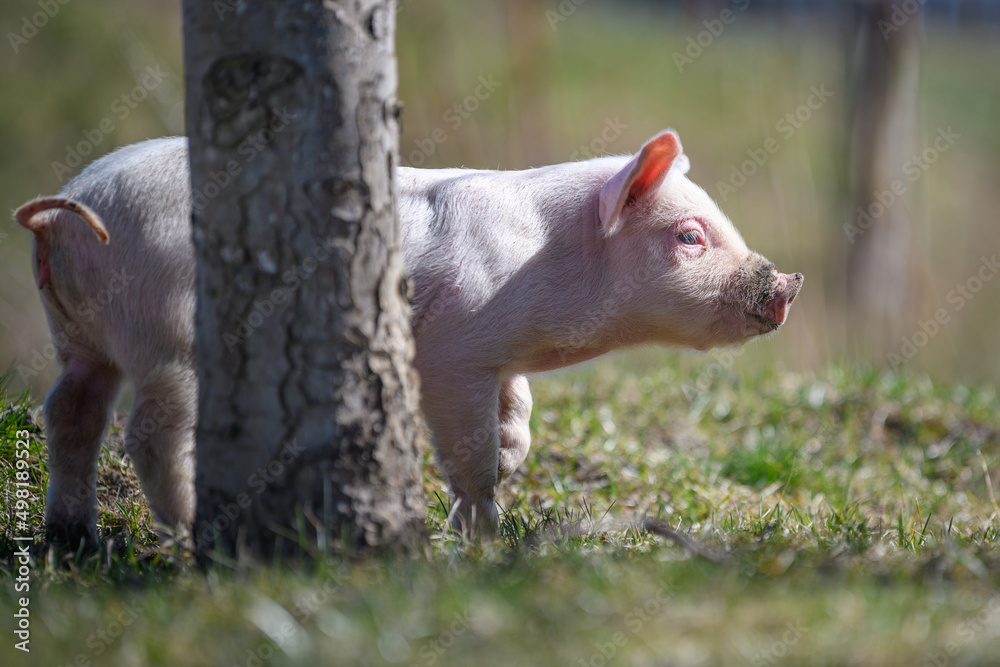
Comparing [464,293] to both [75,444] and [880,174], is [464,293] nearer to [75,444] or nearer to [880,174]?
[75,444]

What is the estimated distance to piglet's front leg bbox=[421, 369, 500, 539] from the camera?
3.62 meters

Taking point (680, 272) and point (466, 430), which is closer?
point (466, 430)

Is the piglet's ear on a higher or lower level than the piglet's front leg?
higher

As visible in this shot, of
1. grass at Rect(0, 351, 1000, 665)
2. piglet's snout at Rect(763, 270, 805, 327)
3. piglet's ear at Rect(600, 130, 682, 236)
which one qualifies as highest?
piglet's ear at Rect(600, 130, 682, 236)

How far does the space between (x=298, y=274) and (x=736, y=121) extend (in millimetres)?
18662

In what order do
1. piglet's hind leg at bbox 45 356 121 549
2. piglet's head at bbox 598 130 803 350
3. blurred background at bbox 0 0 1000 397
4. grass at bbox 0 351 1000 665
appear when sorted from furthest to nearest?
blurred background at bbox 0 0 1000 397 < piglet's head at bbox 598 130 803 350 < piglet's hind leg at bbox 45 356 121 549 < grass at bbox 0 351 1000 665

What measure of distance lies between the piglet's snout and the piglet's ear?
63 cm

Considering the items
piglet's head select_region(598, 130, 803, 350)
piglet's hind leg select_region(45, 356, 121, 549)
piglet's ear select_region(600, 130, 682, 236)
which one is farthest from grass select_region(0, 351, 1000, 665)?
piglet's ear select_region(600, 130, 682, 236)

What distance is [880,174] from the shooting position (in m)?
11.6

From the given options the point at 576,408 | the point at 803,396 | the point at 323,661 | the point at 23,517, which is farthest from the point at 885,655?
the point at 803,396

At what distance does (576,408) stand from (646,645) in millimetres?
3387

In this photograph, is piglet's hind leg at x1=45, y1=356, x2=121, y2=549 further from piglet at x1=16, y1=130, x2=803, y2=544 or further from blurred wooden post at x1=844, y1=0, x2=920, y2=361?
blurred wooden post at x1=844, y1=0, x2=920, y2=361

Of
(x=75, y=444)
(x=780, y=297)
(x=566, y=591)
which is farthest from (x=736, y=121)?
(x=566, y=591)

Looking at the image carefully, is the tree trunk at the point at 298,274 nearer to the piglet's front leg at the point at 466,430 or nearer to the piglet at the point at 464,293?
the piglet at the point at 464,293
